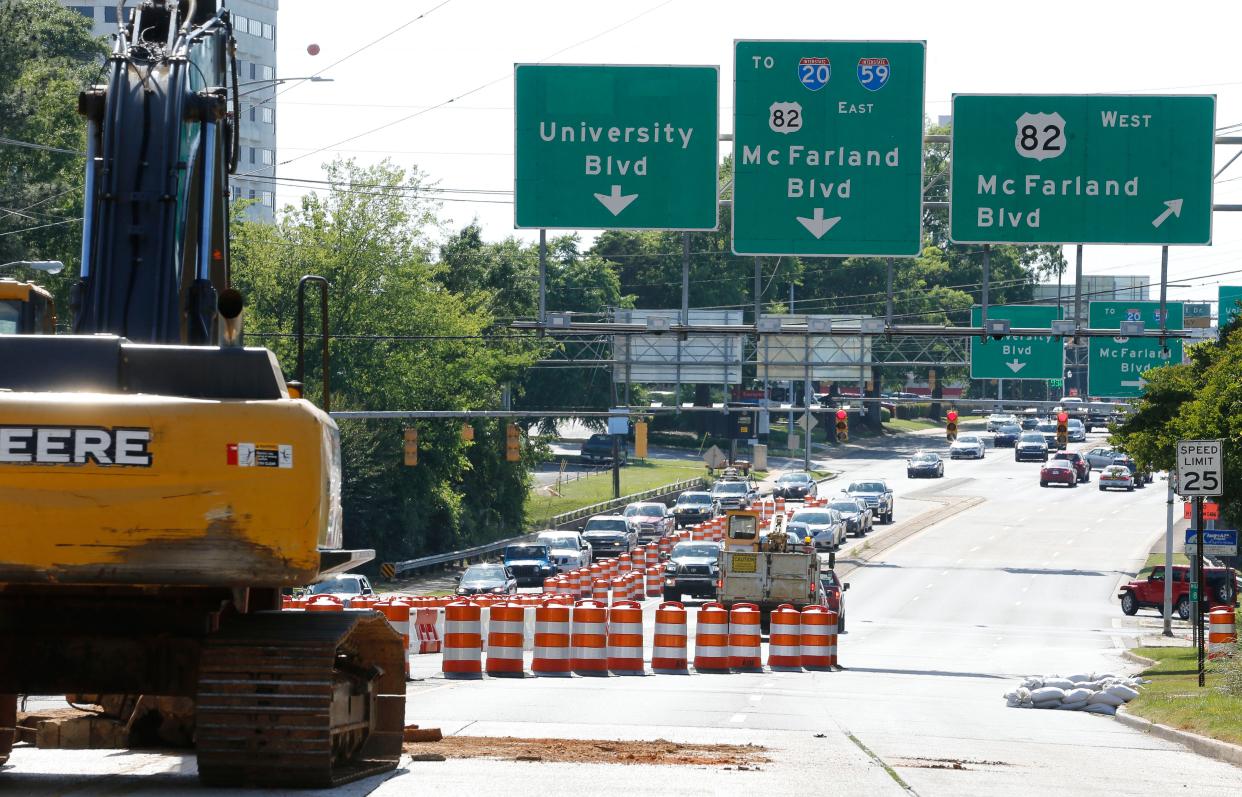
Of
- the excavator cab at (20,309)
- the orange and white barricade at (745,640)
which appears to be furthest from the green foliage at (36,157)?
the excavator cab at (20,309)

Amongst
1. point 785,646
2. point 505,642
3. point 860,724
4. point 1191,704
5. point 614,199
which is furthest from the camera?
point 614,199

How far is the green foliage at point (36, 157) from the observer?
58.2m

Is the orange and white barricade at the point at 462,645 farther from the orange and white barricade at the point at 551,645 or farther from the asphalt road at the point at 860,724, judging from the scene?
the orange and white barricade at the point at 551,645

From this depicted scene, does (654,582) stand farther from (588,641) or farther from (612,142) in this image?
(588,641)

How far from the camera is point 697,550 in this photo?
47281 millimetres

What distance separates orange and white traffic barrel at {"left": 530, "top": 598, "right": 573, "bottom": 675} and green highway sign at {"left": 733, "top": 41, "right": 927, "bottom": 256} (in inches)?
261

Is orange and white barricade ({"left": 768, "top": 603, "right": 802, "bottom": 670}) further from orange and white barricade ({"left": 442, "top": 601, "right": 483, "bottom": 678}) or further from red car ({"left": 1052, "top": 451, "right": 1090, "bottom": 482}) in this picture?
red car ({"left": 1052, "top": 451, "right": 1090, "bottom": 482})

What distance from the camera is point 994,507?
261 ft

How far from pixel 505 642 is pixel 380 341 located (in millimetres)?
38717

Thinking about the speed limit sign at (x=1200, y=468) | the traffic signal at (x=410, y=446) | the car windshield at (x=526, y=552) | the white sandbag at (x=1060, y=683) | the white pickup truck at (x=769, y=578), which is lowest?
the car windshield at (x=526, y=552)

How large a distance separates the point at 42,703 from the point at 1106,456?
265 feet

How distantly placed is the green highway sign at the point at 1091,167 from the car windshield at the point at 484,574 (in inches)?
780

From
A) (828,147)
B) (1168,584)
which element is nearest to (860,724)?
(828,147)

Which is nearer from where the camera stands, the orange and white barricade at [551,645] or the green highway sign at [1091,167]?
the orange and white barricade at [551,645]
